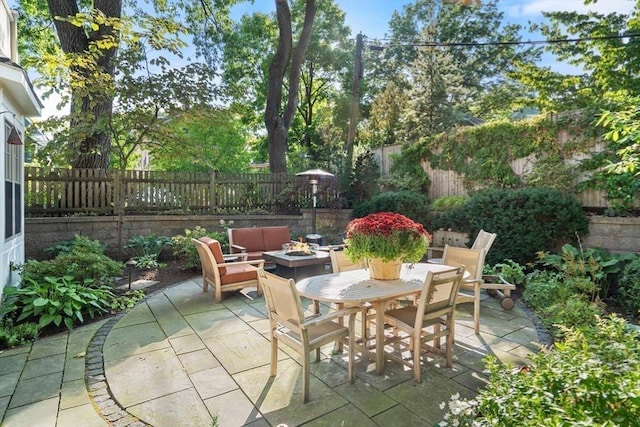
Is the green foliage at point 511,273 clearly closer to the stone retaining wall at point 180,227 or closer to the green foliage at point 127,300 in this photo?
the stone retaining wall at point 180,227

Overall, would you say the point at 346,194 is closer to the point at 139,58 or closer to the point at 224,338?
the point at 139,58

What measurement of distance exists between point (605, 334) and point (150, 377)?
3109mm

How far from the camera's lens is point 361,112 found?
16.2 metres

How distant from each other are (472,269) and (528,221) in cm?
257

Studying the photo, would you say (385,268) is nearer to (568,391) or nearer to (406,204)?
(568,391)

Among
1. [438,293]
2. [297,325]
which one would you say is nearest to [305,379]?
[297,325]

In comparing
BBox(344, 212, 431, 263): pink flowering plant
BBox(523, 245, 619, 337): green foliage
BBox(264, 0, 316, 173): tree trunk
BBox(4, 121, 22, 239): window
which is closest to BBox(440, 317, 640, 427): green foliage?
BBox(344, 212, 431, 263): pink flowering plant

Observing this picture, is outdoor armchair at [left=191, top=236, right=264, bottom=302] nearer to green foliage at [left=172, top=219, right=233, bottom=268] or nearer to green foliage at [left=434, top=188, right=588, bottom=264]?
green foliage at [left=172, top=219, right=233, bottom=268]

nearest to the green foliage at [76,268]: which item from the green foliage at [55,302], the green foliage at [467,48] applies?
the green foliage at [55,302]

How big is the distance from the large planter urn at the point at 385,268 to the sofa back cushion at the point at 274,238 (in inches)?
149

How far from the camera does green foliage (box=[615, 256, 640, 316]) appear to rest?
4.04 m

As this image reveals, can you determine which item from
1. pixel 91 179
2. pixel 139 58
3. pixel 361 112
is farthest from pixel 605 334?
pixel 361 112

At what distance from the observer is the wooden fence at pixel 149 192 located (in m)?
6.80

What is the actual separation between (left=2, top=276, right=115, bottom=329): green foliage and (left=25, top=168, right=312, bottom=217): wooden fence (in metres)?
2.74
